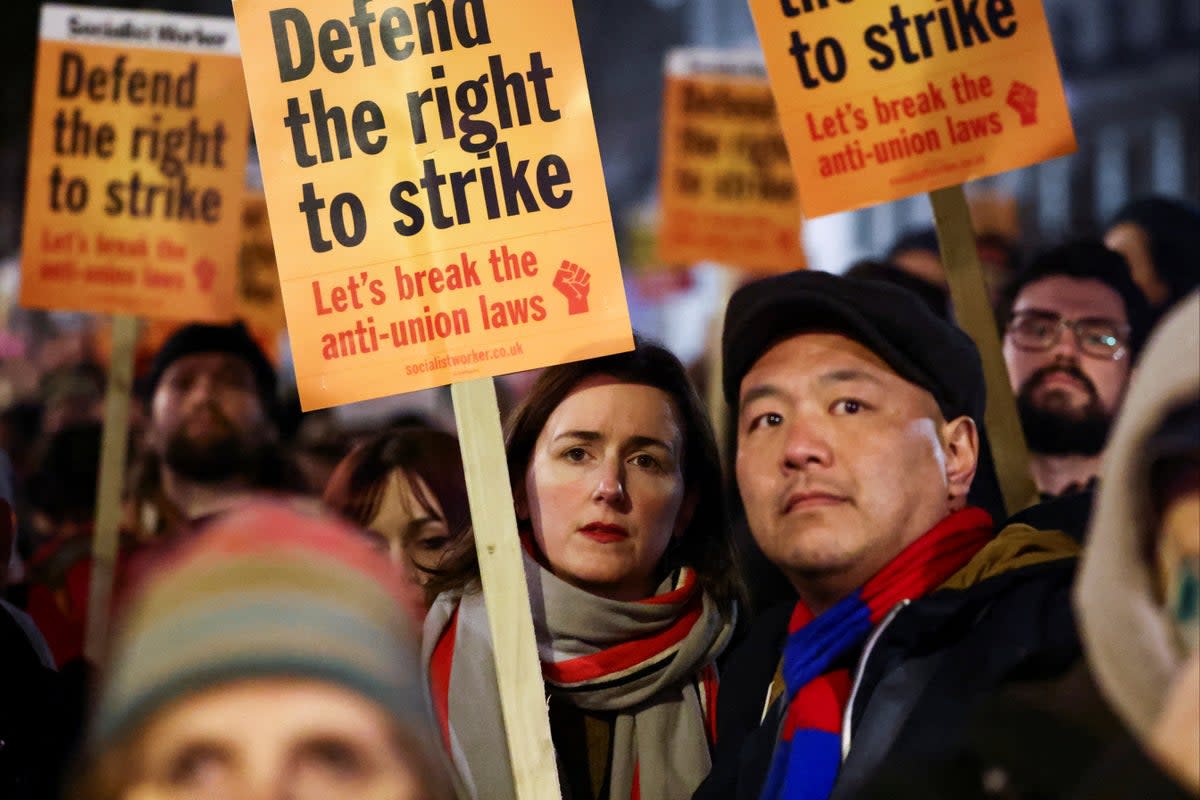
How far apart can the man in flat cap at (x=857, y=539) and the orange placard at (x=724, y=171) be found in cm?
398

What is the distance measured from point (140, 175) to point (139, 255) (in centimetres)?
30

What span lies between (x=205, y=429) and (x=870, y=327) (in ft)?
11.5

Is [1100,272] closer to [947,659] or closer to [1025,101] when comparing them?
[1025,101]

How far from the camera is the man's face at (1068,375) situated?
4559 millimetres

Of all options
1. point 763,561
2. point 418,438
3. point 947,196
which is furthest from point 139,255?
point 947,196

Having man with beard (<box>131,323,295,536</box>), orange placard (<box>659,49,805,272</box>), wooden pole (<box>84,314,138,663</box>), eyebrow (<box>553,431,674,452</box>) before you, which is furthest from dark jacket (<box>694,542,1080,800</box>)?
orange placard (<box>659,49,805,272</box>)

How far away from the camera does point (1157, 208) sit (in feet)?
19.9

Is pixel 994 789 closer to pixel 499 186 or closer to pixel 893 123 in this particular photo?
pixel 499 186

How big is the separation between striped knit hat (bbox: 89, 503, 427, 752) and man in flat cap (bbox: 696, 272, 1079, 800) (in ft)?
3.39

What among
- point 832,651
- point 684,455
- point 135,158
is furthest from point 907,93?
point 135,158

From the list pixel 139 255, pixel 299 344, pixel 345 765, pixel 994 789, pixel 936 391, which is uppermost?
pixel 139 255

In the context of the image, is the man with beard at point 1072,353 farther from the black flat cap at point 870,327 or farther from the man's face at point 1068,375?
the black flat cap at point 870,327

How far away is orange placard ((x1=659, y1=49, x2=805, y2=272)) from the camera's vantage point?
7.00m

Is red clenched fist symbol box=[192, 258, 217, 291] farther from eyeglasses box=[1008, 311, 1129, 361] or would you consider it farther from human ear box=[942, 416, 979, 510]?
human ear box=[942, 416, 979, 510]
